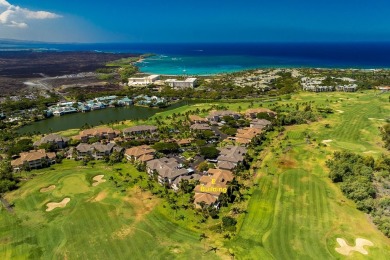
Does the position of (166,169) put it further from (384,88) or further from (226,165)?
(384,88)

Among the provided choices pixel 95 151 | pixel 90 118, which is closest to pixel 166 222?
pixel 95 151

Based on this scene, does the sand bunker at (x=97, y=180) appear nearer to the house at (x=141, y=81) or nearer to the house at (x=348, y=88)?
the house at (x=141, y=81)

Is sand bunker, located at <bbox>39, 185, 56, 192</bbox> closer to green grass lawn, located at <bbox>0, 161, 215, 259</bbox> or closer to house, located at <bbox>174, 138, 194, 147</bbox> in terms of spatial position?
green grass lawn, located at <bbox>0, 161, 215, 259</bbox>

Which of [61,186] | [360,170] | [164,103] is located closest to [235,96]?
[164,103]

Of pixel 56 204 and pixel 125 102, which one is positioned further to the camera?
pixel 125 102

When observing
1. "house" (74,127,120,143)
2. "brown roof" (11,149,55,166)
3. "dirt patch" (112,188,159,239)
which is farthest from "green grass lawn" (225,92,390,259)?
"brown roof" (11,149,55,166)

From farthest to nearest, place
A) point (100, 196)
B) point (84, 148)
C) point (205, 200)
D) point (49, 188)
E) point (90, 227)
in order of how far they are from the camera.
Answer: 1. point (84, 148)
2. point (49, 188)
3. point (100, 196)
4. point (205, 200)
5. point (90, 227)

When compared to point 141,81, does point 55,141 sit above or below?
below

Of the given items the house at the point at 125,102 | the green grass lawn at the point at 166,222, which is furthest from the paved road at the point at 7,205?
the house at the point at 125,102
